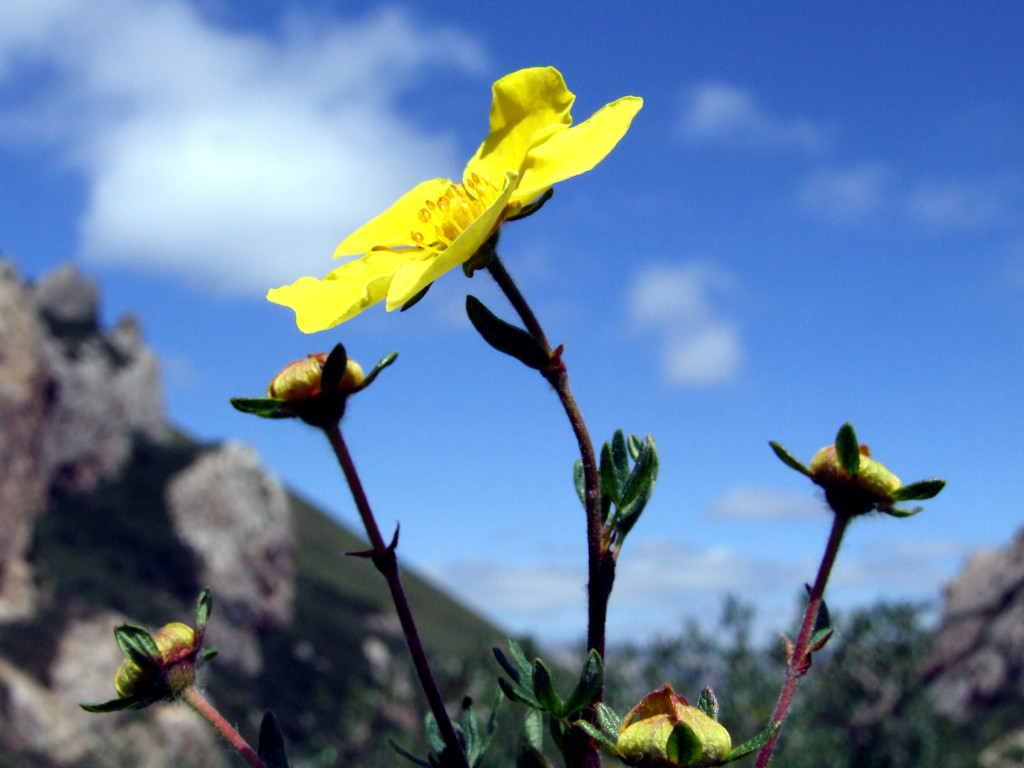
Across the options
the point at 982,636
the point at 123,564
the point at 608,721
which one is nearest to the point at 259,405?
the point at 608,721

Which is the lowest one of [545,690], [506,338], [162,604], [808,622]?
[545,690]

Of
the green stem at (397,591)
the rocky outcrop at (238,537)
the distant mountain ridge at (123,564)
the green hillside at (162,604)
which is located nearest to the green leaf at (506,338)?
the green stem at (397,591)

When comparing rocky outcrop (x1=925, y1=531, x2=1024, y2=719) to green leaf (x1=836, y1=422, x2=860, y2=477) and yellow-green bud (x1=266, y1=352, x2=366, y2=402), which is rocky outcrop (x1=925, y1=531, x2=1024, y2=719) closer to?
green leaf (x1=836, y1=422, x2=860, y2=477)

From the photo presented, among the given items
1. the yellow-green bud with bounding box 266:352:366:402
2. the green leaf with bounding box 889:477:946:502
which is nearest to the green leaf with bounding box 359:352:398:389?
the yellow-green bud with bounding box 266:352:366:402

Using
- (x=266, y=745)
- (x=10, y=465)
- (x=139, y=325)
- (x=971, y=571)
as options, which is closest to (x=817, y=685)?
(x=266, y=745)

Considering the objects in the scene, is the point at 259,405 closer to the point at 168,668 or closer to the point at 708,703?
the point at 168,668
